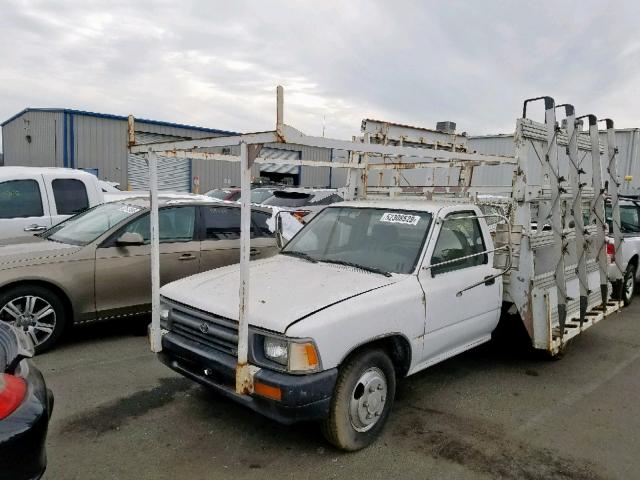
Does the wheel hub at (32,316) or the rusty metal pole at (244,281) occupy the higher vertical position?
the rusty metal pole at (244,281)

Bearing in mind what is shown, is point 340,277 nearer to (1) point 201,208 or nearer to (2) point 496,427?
(2) point 496,427

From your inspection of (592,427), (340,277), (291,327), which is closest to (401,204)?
(340,277)

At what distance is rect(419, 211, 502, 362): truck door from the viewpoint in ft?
12.5

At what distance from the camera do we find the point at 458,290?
159 inches

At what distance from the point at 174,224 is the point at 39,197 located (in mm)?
2318

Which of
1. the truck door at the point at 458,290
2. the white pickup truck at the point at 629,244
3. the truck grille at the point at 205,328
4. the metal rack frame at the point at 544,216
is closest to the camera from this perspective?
the truck grille at the point at 205,328

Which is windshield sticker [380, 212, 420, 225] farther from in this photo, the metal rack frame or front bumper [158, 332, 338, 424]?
front bumper [158, 332, 338, 424]

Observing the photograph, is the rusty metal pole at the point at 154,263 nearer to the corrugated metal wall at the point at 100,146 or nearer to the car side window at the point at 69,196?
the car side window at the point at 69,196

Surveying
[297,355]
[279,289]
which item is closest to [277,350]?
[297,355]

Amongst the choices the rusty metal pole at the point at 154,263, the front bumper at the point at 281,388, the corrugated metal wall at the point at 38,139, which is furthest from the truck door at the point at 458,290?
the corrugated metal wall at the point at 38,139

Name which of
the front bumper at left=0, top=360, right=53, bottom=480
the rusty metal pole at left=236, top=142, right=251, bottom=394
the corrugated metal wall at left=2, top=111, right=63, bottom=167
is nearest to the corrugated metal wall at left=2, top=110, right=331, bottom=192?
the corrugated metal wall at left=2, top=111, right=63, bottom=167

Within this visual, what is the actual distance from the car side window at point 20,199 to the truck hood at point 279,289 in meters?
3.95

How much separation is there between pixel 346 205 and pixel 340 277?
49.8 inches

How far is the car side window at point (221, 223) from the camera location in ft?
20.1
